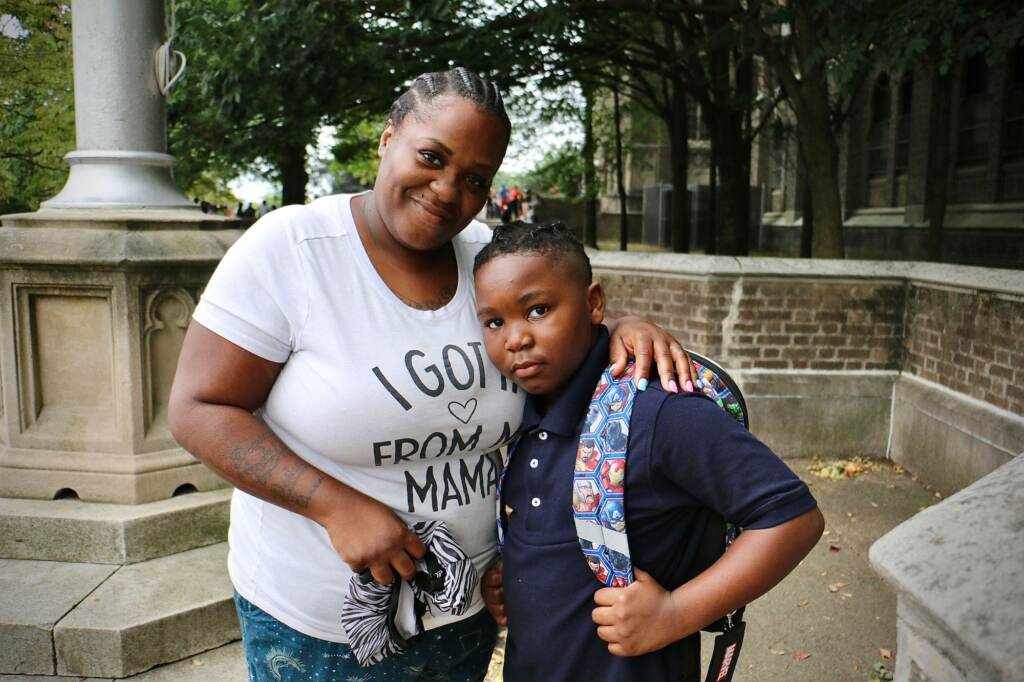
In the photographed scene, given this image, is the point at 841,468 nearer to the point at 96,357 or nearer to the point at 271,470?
the point at 96,357

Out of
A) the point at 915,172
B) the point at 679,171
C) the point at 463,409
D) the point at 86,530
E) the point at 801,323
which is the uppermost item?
the point at 915,172

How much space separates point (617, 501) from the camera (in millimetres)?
1494

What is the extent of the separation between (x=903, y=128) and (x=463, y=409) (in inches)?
769

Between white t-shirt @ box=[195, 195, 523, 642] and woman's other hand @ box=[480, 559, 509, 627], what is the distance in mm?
82

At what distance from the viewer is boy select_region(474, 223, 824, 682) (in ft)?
4.65

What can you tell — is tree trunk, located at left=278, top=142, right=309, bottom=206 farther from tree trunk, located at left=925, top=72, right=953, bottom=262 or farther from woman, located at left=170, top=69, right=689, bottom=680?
woman, located at left=170, top=69, right=689, bottom=680

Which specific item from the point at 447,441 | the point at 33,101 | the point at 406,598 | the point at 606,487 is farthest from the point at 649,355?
the point at 33,101

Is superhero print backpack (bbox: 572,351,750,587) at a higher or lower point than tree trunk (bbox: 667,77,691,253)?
lower

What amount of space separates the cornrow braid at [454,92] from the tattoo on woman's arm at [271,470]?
0.70 metres

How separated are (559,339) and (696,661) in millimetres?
722

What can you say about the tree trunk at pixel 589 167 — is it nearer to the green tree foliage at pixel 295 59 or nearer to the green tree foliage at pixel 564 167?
the green tree foliage at pixel 564 167

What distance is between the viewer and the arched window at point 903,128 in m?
18.1

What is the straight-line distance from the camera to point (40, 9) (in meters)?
7.54

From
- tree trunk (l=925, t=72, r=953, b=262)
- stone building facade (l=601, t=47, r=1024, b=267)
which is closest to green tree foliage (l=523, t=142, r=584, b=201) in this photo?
stone building facade (l=601, t=47, r=1024, b=267)
